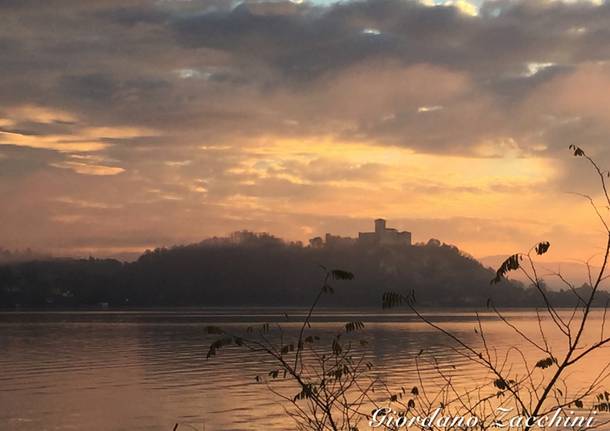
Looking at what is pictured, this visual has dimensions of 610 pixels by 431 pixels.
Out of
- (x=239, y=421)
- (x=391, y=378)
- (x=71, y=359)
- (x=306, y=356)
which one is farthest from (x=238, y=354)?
(x=239, y=421)

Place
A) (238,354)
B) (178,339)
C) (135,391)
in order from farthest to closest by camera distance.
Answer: (178,339) < (238,354) < (135,391)

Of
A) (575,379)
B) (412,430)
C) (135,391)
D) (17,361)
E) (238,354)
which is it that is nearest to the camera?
(412,430)

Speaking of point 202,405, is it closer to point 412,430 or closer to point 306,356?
point 412,430

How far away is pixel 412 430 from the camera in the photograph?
3612cm

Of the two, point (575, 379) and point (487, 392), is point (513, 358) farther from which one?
point (487, 392)

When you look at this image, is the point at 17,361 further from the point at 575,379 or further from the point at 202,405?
the point at 575,379

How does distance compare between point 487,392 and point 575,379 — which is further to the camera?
point 575,379

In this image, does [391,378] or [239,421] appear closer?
[239,421]

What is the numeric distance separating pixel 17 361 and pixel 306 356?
989 inches

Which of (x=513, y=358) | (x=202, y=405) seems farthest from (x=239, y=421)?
(x=513, y=358)

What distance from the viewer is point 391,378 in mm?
56219

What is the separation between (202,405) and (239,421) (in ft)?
19.5

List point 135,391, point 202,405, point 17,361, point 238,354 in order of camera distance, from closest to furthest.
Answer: point 202,405 < point 135,391 < point 17,361 < point 238,354

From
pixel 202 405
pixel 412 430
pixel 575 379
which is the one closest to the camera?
pixel 412 430
